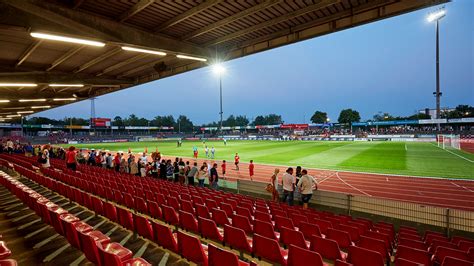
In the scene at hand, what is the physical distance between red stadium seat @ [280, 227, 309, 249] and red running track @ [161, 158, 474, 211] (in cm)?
1065

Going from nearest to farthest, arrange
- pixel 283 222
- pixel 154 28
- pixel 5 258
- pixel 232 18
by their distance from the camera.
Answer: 1. pixel 5 258
2. pixel 283 222
3. pixel 232 18
4. pixel 154 28

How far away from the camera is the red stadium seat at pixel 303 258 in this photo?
11.8 feet

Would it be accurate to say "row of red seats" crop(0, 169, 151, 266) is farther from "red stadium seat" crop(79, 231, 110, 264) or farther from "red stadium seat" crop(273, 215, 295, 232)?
"red stadium seat" crop(273, 215, 295, 232)

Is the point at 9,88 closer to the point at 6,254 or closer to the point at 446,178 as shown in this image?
the point at 6,254

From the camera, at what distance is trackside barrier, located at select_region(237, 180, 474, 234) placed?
25.4 ft

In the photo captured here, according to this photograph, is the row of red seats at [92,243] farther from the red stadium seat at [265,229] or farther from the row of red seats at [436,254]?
the row of red seats at [436,254]

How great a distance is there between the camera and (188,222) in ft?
20.1

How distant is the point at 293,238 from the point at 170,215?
3145 millimetres

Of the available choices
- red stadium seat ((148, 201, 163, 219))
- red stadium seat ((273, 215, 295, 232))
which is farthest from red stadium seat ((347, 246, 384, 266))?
red stadium seat ((148, 201, 163, 219))

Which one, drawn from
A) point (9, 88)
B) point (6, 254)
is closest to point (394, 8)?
point (6, 254)

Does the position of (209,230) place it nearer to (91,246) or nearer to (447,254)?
(91,246)

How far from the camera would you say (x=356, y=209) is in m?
9.65

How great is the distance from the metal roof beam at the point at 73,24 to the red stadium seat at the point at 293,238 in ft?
22.8

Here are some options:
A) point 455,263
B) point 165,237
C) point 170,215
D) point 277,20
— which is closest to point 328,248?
point 455,263
